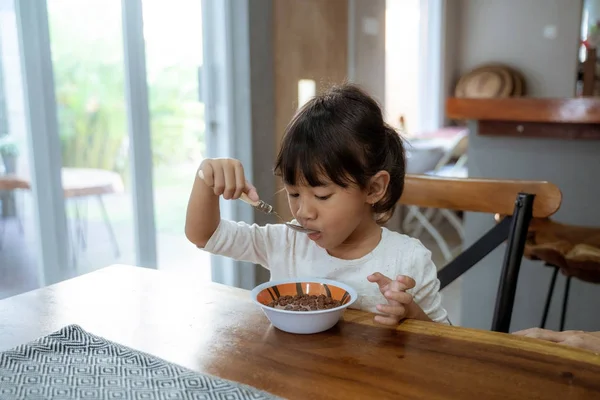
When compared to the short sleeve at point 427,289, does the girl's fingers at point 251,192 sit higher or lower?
higher

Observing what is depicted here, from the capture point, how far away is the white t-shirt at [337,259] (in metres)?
1.04

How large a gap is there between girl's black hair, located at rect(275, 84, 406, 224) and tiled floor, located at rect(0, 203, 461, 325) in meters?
0.46

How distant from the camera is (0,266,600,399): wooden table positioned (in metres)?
0.65

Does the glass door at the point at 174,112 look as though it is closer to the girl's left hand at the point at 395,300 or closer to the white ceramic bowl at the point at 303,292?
the white ceramic bowl at the point at 303,292

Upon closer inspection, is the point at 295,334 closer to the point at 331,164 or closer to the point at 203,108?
the point at 331,164

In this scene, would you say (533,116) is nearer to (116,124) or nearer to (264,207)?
(264,207)

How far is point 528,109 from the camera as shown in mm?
1847

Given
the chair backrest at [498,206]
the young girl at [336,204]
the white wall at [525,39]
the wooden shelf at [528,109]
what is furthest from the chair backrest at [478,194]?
the white wall at [525,39]

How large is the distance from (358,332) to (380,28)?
2991mm

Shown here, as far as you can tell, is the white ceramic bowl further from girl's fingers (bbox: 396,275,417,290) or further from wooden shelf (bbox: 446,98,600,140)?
wooden shelf (bbox: 446,98,600,140)

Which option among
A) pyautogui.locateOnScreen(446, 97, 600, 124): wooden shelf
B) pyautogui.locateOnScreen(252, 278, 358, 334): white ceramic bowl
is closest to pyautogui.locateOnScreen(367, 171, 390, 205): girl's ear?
pyautogui.locateOnScreen(252, 278, 358, 334): white ceramic bowl

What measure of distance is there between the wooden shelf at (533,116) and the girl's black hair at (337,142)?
95 cm

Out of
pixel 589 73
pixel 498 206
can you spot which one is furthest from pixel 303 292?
pixel 589 73

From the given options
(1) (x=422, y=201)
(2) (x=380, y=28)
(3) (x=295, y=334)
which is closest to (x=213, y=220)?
(3) (x=295, y=334)
